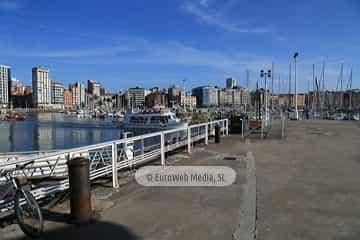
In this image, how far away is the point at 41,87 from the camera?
18562 centimetres

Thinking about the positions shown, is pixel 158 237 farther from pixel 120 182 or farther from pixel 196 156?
pixel 196 156

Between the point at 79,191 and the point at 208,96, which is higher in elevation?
the point at 208,96

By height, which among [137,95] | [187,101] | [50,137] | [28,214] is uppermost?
[137,95]

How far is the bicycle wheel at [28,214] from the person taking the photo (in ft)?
13.8

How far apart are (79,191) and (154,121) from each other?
55.8 m

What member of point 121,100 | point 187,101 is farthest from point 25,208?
point 121,100

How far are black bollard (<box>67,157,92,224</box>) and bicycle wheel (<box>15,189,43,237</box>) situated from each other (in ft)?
1.81

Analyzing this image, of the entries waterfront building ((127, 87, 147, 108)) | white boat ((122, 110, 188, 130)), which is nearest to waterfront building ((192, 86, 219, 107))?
waterfront building ((127, 87, 147, 108))

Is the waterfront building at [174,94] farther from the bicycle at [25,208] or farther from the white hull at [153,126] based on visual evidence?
the bicycle at [25,208]

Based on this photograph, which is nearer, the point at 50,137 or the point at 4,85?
the point at 50,137

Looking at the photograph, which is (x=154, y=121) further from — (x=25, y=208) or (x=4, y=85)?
(x=4, y=85)

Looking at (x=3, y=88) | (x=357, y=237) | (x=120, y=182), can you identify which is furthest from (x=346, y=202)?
(x=3, y=88)

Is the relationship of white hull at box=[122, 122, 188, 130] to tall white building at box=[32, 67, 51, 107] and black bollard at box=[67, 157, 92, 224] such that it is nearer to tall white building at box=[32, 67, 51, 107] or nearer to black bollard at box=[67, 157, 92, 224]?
black bollard at box=[67, 157, 92, 224]

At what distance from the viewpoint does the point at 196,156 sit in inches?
445
